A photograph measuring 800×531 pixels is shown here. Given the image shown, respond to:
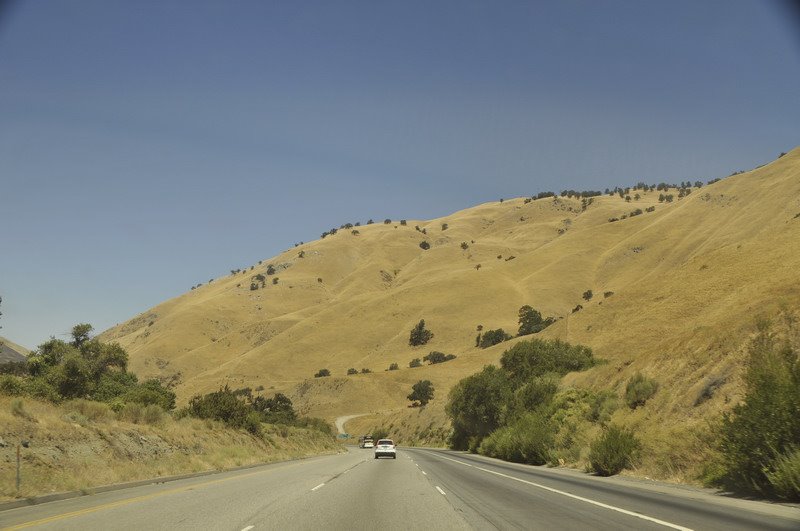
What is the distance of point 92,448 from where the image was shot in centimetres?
2041

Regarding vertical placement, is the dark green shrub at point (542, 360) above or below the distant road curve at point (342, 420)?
above

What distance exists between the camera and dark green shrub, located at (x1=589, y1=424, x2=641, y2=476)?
24.2 metres

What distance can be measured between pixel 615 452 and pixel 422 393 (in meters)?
81.0

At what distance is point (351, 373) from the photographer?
415 ft

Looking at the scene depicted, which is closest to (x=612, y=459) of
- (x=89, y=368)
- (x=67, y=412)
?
(x=67, y=412)

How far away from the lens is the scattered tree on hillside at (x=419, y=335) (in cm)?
13625

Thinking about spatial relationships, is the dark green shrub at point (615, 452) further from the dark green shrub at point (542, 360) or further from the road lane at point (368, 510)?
the dark green shrub at point (542, 360)

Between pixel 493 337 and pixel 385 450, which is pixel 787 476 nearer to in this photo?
pixel 385 450

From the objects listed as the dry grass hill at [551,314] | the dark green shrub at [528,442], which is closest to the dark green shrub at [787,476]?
the dry grass hill at [551,314]

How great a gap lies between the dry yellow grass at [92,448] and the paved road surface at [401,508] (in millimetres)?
1501

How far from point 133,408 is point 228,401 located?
1120cm

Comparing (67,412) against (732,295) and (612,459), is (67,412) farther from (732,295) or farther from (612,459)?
(732,295)

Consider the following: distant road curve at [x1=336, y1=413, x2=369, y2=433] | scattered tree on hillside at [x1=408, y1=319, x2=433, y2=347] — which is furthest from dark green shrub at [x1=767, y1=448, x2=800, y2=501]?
scattered tree on hillside at [x1=408, y1=319, x2=433, y2=347]

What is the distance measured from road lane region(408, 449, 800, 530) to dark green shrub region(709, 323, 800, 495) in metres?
1.07
